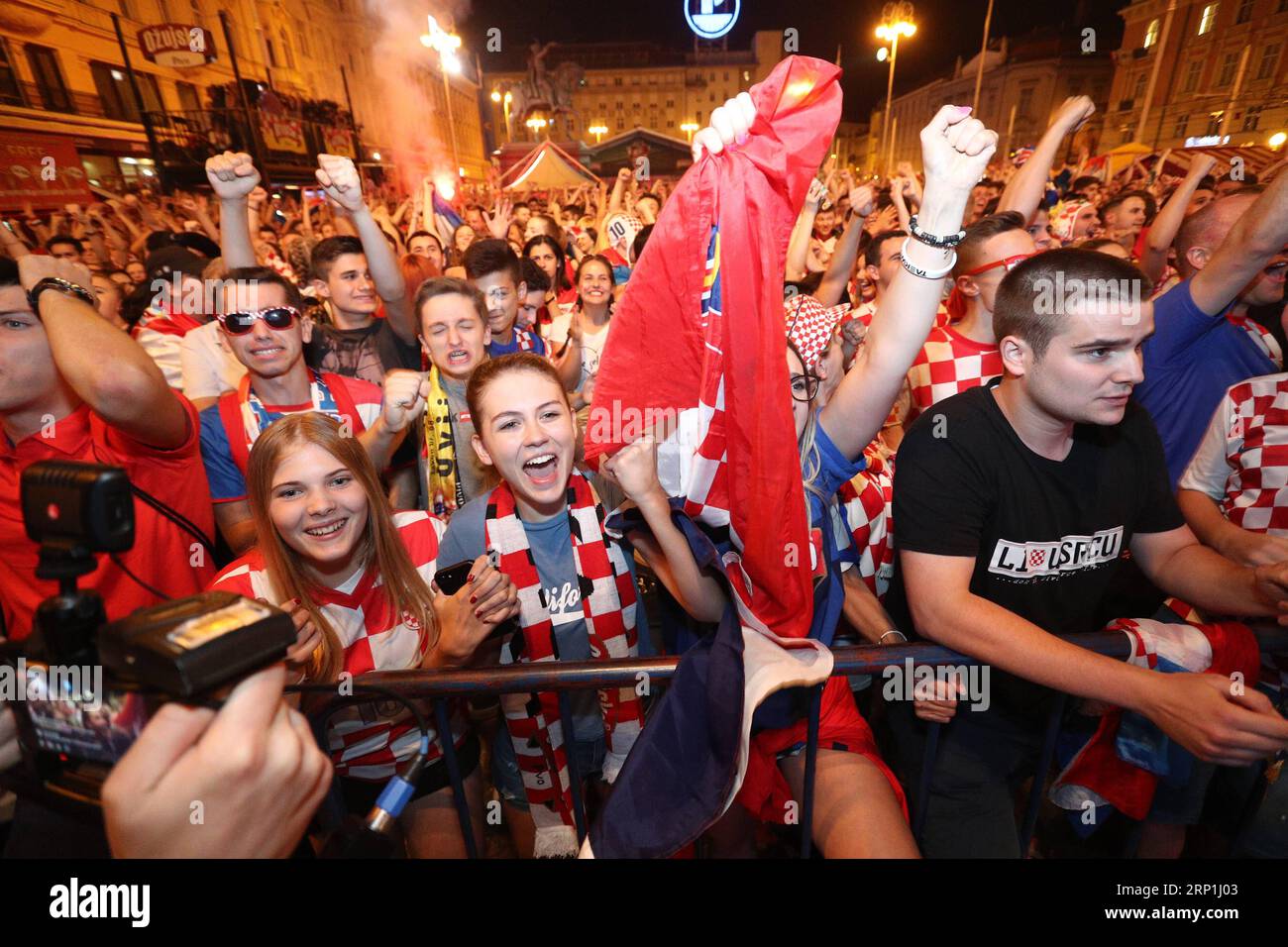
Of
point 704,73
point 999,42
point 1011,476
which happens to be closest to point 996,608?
point 1011,476

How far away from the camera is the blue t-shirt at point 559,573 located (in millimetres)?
2086

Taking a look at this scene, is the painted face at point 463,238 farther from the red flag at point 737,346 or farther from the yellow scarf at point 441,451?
the red flag at point 737,346

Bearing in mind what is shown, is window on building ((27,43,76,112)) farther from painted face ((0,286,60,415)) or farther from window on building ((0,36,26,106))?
painted face ((0,286,60,415))

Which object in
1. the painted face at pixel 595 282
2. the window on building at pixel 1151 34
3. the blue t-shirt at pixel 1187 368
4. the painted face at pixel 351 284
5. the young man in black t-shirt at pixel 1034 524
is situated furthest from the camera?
the window on building at pixel 1151 34

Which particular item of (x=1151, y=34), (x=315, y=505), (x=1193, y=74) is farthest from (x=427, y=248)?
(x=1151, y=34)

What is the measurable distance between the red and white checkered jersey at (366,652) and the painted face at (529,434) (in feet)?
2.13

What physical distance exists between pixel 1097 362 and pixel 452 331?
2.82 meters

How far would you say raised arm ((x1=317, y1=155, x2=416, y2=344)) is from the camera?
10.5 ft

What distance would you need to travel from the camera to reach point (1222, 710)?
133 centimetres

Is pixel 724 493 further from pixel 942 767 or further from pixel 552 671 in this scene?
pixel 942 767

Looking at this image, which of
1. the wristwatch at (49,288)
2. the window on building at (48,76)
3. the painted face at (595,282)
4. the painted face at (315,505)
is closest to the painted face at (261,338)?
the wristwatch at (49,288)

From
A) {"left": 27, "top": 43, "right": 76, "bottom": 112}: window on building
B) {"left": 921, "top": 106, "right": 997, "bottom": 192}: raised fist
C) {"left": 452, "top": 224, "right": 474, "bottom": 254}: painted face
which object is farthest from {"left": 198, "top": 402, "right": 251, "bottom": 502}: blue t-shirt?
{"left": 27, "top": 43, "right": 76, "bottom": 112}: window on building

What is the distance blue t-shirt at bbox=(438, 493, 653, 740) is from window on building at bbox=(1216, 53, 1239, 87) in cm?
5126
